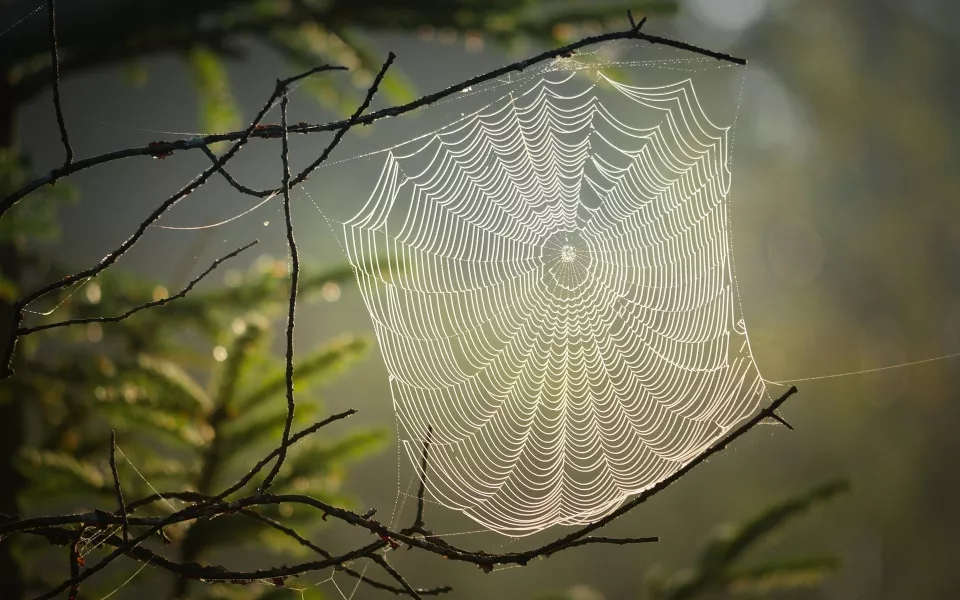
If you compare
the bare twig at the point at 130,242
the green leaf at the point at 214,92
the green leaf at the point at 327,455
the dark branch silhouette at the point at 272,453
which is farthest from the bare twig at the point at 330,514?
the green leaf at the point at 214,92

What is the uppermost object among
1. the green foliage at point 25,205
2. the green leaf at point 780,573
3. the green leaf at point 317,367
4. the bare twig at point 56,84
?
the green foliage at point 25,205

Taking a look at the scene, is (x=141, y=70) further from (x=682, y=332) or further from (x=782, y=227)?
(x=782, y=227)

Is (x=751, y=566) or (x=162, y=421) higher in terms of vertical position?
(x=162, y=421)

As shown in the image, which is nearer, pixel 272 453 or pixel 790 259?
pixel 272 453

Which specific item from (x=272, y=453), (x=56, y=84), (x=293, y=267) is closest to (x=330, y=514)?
(x=272, y=453)

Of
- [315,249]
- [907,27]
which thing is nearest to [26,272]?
[315,249]

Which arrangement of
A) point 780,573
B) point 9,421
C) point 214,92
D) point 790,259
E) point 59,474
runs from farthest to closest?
point 790,259, point 214,92, point 9,421, point 780,573, point 59,474

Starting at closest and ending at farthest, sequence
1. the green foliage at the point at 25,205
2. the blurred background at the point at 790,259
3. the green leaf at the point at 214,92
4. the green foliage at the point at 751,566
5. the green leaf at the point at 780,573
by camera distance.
→ the green foliage at the point at 25,205
the green foliage at the point at 751,566
the green leaf at the point at 780,573
the green leaf at the point at 214,92
the blurred background at the point at 790,259

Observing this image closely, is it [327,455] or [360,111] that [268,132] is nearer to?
[360,111]

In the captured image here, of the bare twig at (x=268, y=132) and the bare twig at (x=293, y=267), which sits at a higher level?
the bare twig at (x=268, y=132)

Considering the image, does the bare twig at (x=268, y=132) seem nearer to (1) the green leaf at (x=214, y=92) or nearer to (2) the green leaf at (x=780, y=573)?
(2) the green leaf at (x=780, y=573)

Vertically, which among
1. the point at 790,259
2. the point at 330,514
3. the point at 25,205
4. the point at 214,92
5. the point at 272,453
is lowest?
the point at 330,514
